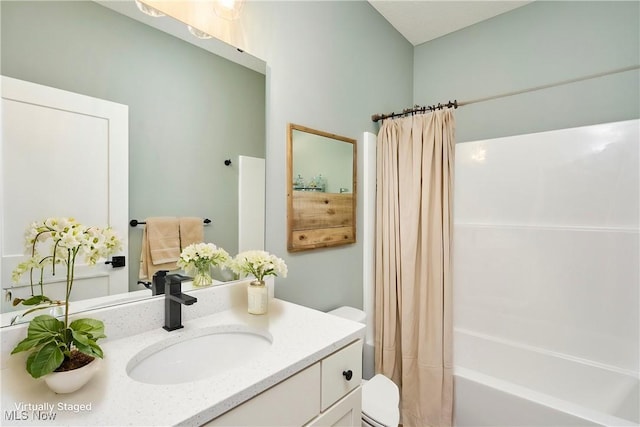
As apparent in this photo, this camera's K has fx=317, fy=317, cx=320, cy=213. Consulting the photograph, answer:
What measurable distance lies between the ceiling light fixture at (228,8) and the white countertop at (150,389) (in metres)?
1.26

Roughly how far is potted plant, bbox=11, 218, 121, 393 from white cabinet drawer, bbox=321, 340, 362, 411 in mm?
607

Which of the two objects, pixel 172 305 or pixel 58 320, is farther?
pixel 172 305

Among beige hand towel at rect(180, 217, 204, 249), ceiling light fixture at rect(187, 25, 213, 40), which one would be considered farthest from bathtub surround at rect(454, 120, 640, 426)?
ceiling light fixture at rect(187, 25, 213, 40)

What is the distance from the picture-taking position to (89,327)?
798 millimetres

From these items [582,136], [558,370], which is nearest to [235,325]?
[558,370]

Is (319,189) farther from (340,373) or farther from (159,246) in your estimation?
(340,373)

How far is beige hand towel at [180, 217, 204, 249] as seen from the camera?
1.20 metres

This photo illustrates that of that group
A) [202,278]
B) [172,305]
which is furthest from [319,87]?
[172,305]

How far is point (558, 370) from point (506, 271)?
64 cm

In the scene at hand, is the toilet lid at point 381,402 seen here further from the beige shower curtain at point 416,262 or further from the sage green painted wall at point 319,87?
the sage green painted wall at point 319,87

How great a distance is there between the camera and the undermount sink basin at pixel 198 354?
0.93m

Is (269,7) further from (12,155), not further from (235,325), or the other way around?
(235,325)

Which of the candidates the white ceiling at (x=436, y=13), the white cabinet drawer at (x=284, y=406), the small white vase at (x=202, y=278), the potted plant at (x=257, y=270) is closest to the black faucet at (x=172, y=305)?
the small white vase at (x=202, y=278)

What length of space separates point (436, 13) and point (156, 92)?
2.10 meters
